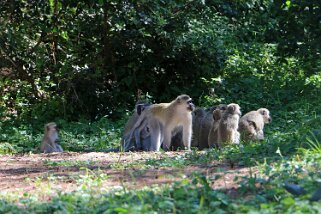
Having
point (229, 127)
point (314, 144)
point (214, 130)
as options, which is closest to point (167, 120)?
point (214, 130)

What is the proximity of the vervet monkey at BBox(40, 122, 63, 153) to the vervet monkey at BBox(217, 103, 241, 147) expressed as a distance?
10.5 feet

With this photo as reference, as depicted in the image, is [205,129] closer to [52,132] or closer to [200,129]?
[200,129]

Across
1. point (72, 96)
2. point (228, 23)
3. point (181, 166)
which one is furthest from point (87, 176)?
point (228, 23)

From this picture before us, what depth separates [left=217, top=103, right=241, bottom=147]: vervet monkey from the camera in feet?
35.4

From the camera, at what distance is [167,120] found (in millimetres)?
11719

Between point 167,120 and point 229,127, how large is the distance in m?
1.37

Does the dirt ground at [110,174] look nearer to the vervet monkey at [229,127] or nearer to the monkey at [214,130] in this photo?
the vervet monkey at [229,127]

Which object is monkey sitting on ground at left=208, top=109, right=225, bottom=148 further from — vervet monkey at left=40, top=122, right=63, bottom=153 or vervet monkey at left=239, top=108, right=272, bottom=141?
vervet monkey at left=40, top=122, right=63, bottom=153

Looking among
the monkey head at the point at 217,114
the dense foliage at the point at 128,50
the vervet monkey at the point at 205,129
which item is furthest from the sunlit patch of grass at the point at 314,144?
the dense foliage at the point at 128,50

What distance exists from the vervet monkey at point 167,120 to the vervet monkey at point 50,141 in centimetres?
154

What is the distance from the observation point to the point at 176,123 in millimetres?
11688

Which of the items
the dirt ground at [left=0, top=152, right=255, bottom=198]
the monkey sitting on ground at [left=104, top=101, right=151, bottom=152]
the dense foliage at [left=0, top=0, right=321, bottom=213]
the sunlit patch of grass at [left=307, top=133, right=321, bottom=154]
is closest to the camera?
the dirt ground at [left=0, top=152, right=255, bottom=198]

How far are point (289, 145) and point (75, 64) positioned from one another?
31.0 ft

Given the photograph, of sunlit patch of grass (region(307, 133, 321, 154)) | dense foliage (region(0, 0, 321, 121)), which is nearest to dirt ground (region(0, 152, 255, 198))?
sunlit patch of grass (region(307, 133, 321, 154))
